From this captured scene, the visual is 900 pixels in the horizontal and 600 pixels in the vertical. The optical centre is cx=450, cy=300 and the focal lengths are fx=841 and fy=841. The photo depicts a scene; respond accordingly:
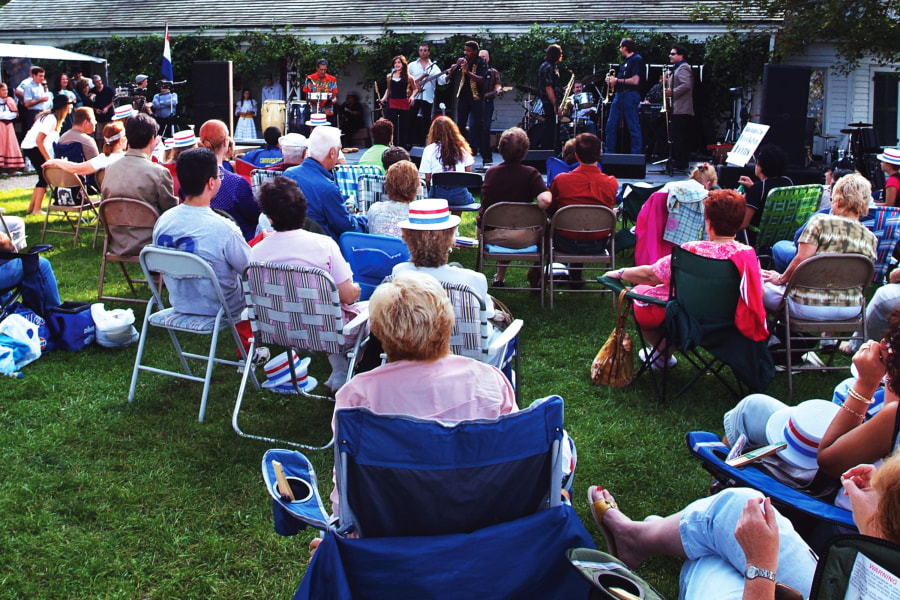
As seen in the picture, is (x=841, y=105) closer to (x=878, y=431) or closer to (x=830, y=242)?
(x=830, y=242)

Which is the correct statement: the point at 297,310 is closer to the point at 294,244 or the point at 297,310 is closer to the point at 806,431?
the point at 294,244

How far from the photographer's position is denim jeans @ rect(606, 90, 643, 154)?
1324 centimetres

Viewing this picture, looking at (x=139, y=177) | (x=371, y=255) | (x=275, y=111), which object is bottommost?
(x=371, y=255)

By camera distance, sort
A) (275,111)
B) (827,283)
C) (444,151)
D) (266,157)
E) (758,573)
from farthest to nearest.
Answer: (275,111), (266,157), (444,151), (827,283), (758,573)

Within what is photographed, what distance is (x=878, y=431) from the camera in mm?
2402

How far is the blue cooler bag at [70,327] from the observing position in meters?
5.27

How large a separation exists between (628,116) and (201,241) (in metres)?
10.2

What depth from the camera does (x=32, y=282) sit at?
5.16m

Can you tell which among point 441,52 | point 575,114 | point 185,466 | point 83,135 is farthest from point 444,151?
point 441,52

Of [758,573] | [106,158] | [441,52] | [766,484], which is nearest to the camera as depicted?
[758,573]

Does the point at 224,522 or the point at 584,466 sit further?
the point at 584,466

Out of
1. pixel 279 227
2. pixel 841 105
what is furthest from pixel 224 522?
pixel 841 105

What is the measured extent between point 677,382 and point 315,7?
17635mm

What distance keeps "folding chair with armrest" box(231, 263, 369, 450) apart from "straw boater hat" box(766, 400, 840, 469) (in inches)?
74.1
